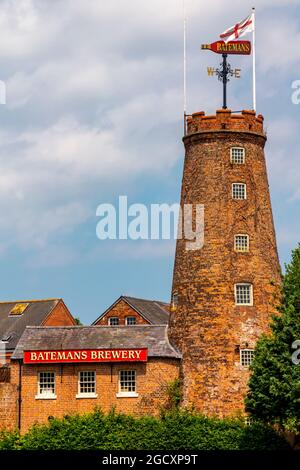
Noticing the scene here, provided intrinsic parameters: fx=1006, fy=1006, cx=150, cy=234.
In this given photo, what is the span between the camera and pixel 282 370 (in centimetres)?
5300

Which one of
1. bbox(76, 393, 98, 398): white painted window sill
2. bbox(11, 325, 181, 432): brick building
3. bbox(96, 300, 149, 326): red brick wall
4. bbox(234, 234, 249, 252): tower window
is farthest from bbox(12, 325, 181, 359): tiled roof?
bbox(96, 300, 149, 326): red brick wall

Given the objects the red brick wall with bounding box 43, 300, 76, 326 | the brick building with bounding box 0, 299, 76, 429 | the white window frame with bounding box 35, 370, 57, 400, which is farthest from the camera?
the red brick wall with bounding box 43, 300, 76, 326

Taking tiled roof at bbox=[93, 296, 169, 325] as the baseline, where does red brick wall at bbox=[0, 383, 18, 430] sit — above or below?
below

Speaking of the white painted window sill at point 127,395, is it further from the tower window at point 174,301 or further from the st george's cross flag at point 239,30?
the st george's cross flag at point 239,30

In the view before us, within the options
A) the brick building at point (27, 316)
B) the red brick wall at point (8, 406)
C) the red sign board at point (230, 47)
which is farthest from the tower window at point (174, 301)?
the brick building at point (27, 316)

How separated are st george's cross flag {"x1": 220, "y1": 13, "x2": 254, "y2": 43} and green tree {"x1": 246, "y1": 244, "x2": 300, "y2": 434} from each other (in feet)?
54.1

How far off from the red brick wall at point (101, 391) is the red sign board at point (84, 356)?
0.45 m

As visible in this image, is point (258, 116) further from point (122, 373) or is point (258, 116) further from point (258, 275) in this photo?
point (122, 373)

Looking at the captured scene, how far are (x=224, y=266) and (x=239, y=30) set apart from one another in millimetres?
15086

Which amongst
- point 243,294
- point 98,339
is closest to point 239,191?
point 243,294

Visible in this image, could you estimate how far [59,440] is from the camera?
193 feet

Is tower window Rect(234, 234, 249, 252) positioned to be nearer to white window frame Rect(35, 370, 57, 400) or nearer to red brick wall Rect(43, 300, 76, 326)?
white window frame Rect(35, 370, 57, 400)

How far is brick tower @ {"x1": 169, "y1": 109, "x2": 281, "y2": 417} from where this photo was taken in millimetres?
62562
